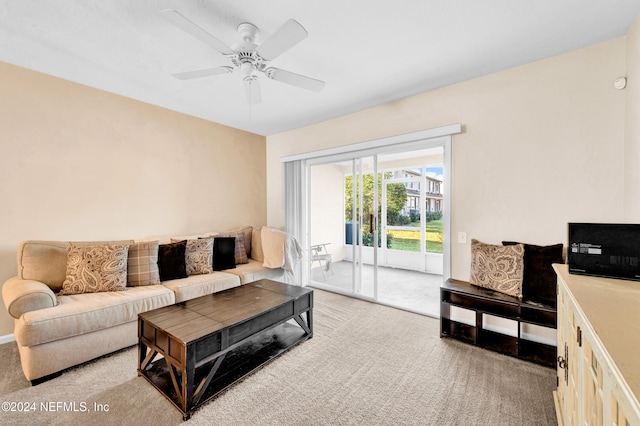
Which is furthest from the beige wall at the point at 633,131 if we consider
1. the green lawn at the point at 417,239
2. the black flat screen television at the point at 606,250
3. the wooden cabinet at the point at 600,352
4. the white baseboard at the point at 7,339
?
the white baseboard at the point at 7,339

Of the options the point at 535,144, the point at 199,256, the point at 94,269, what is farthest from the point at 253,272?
the point at 535,144

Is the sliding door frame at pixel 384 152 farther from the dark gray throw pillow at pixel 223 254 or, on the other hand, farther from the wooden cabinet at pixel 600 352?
the wooden cabinet at pixel 600 352

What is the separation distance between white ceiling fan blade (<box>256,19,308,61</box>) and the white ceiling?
262 millimetres

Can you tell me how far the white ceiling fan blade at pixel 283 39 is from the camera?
1.61 metres

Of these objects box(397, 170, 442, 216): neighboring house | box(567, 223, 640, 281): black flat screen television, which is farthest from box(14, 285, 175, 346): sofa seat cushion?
box(397, 170, 442, 216): neighboring house

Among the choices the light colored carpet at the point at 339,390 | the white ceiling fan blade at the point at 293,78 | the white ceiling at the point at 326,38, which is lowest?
the light colored carpet at the point at 339,390

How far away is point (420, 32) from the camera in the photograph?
6.76 ft

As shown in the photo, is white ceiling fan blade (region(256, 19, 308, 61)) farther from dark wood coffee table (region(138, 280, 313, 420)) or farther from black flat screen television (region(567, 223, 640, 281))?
black flat screen television (region(567, 223, 640, 281))

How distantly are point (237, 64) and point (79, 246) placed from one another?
93.4 inches

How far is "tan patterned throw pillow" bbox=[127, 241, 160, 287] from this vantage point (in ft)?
8.98

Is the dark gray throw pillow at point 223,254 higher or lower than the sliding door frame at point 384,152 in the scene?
lower

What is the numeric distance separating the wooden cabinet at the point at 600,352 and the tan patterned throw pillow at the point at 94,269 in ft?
10.8

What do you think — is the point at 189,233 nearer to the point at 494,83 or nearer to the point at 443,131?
the point at 443,131

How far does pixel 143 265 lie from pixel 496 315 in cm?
346
